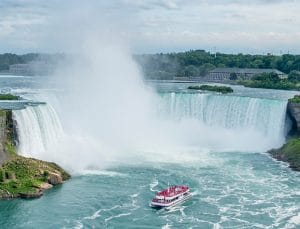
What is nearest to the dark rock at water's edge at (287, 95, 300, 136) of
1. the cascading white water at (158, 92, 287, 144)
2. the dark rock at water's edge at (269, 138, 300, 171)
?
the cascading white water at (158, 92, 287, 144)

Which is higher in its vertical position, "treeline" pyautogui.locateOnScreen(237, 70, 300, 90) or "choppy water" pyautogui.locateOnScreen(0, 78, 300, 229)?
"treeline" pyautogui.locateOnScreen(237, 70, 300, 90)

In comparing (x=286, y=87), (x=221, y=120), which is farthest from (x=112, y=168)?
(x=286, y=87)

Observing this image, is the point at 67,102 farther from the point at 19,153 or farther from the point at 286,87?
the point at 286,87

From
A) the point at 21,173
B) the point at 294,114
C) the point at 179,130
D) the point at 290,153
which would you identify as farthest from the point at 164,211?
the point at 179,130

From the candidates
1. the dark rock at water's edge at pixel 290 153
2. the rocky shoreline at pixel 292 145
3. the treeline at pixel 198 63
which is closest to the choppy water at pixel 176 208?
the dark rock at water's edge at pixel 290 153

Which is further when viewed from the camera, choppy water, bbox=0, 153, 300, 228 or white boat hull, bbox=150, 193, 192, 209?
white boat hull, bbox=150, 193, 192, 209

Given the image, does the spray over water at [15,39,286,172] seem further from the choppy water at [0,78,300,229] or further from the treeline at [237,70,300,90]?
the treeline at [237,70,300,90]
